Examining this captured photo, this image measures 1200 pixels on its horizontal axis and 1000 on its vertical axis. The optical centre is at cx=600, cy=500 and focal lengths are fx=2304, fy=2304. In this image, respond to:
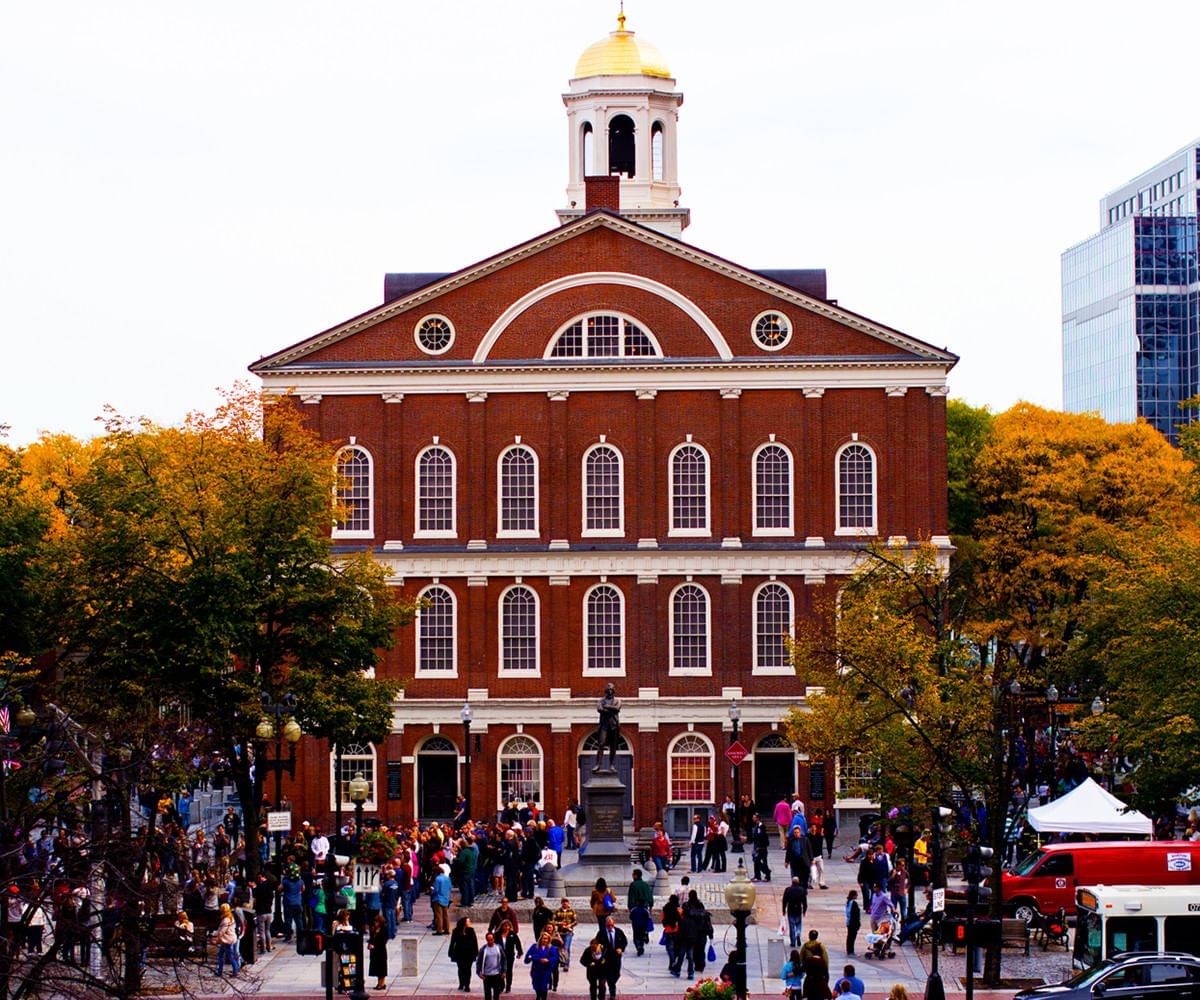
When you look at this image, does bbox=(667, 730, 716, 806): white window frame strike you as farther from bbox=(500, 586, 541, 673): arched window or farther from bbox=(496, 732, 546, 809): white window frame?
bbox=(500, 586, 541, 673): arched window

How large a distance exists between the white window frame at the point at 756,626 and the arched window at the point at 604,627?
402 centimetres

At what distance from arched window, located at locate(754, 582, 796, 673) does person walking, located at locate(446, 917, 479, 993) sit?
31837 mm

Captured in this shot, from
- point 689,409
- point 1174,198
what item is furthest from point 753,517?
point 1174,198

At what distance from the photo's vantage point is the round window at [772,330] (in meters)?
71.5

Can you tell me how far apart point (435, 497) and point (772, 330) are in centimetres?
1171

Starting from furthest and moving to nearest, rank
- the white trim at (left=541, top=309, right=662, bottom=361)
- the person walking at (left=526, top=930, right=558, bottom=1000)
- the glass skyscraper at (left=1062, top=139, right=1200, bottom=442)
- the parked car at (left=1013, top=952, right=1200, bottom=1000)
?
1. the glass skyscraper at (left=1062, top=139, right=1200, bottom=442)
2. the white trim at (left=541, top=309, right=662, bottom=361)
3. the person walking at (left=526, top=930, right=558, bottom=1000)
4. the parked car at (left=1013, top=952, right=1200, bottom=1000)

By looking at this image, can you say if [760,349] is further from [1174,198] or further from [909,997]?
[1174,198]

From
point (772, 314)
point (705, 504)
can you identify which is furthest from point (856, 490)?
point (772, 314)

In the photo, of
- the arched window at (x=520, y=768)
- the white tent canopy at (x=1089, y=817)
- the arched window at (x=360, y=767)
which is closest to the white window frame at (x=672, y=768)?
the arched window at (x=520, y=768)

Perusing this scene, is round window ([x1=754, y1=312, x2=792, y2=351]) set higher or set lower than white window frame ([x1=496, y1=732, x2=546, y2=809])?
higher

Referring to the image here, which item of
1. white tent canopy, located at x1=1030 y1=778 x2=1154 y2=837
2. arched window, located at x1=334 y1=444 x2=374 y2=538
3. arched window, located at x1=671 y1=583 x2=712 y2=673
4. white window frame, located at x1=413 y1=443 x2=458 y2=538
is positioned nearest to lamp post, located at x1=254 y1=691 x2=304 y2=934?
white tent canopy, located at x1=1030 y1=778 x2=1154 y2=837

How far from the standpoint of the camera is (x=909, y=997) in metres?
39.3

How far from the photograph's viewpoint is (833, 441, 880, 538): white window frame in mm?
71000

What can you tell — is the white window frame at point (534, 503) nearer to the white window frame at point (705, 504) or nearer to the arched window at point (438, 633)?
the arched window at point (438, 633)
